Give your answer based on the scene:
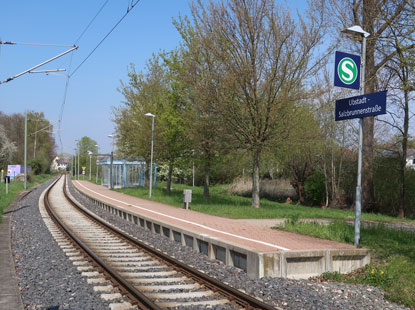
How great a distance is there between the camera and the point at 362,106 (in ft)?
36.4

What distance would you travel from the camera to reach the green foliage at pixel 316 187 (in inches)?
1367

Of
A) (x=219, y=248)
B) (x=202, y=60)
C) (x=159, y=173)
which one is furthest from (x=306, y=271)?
(x=159, y=173)

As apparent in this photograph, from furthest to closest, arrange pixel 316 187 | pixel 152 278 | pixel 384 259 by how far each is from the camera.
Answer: pixel 316 187 → pixel 384 259 → pixel 152 278

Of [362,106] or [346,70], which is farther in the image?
[346,70]

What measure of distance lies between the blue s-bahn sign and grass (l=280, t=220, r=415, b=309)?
4.01m

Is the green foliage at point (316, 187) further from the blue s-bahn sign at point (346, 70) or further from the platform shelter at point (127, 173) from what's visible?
the blue s-bahn sign at point (346, 70)

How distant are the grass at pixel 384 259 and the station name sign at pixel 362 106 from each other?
10.6ft

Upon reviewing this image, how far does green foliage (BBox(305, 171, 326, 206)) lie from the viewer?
114 ft

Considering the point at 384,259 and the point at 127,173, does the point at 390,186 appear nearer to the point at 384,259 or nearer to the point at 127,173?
the point at 384,259

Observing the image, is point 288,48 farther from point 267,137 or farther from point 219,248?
point 219,248

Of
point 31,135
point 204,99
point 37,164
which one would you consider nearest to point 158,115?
point 204,99

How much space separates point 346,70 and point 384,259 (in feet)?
15.4

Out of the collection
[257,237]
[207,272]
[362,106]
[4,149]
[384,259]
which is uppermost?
[4,149]

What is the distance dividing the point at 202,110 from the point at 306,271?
1428cm
